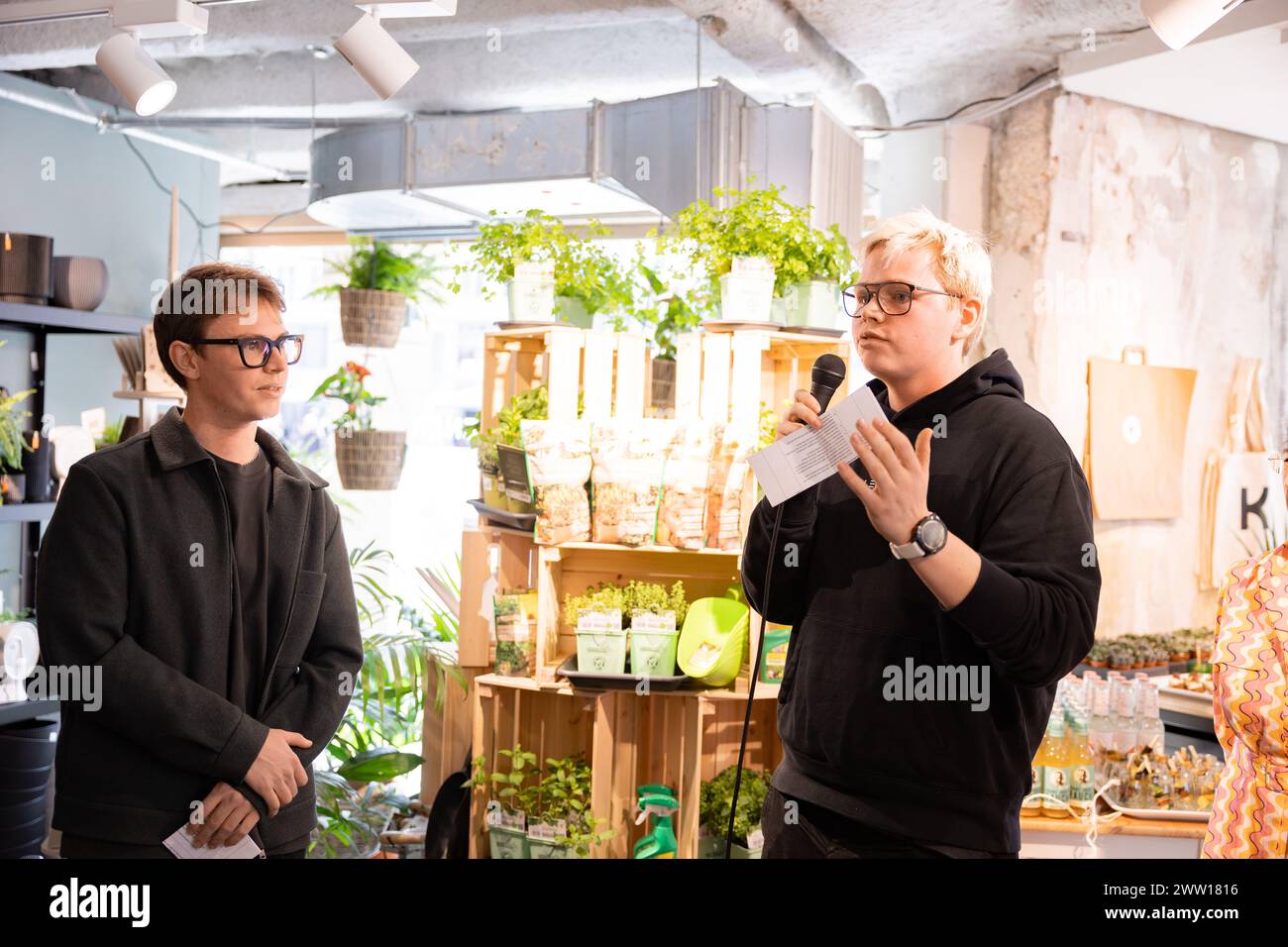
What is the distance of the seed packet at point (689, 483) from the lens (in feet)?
10.1

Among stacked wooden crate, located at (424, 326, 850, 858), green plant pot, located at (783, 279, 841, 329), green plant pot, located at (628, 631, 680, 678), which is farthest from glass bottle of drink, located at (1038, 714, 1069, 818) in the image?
green plant pot, located at (783, 279, 841, 329)

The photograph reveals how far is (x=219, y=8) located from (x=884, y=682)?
4.05 m

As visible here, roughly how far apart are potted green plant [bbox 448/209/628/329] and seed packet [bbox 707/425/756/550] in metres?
0.63

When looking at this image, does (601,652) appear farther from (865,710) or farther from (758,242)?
(865,710)

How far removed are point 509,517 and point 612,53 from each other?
7.75ft

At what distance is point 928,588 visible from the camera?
1468 millimetres

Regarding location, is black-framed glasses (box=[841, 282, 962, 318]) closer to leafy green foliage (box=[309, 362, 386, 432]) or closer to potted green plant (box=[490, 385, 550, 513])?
potted green plant (box=[490, 385, 550, 513])

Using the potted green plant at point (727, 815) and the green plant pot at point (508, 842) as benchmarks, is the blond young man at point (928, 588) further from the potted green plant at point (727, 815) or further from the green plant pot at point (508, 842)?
the green plant pot at point (508, 842)

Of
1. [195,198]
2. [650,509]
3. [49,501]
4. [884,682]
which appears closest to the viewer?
[884,682]

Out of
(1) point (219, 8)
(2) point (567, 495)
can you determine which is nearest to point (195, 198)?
(1) point (219, 8)

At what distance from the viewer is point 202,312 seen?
5.82 feet

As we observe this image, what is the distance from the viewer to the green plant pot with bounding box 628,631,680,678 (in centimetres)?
316

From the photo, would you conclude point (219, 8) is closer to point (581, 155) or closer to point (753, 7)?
point (581, 155)

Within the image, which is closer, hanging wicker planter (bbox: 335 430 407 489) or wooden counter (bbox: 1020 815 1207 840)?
wooden counter (bbox: 1020 815 1207 840)
